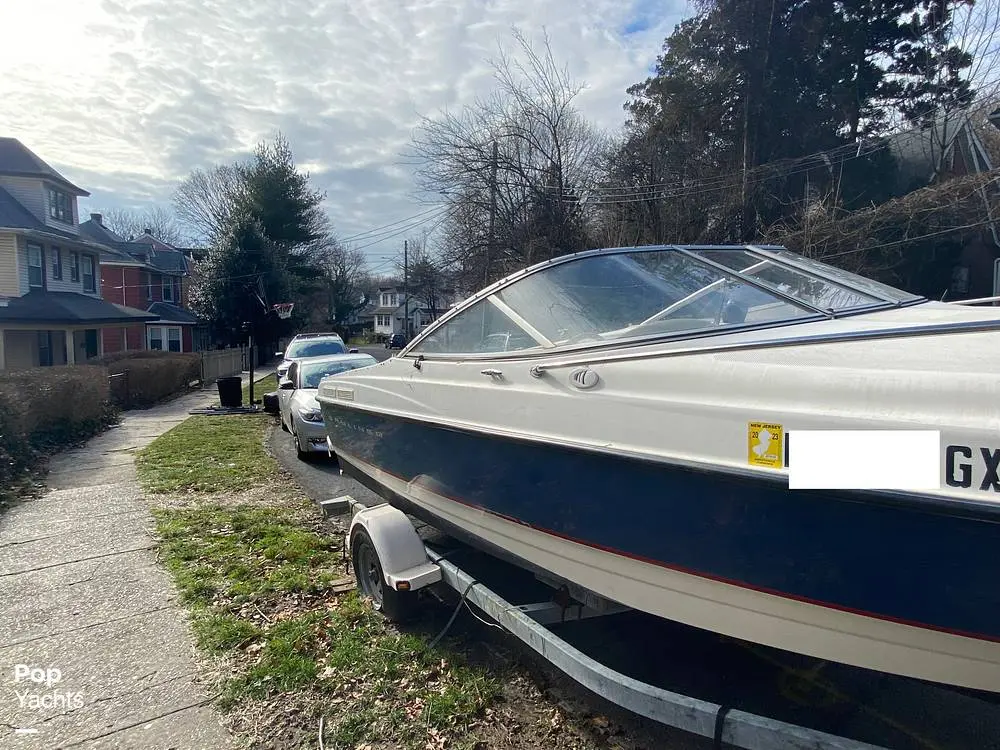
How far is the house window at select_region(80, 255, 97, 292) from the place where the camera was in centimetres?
2725

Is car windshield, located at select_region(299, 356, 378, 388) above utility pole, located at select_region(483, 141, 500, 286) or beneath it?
beneath

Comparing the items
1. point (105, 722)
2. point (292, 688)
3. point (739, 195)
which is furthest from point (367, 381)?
point (739, 195)

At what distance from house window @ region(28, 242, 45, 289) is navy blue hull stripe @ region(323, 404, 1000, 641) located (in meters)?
27.7

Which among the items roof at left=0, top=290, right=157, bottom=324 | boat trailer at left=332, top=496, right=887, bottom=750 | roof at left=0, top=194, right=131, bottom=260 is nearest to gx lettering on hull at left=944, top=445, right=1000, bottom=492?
boat trailer at left=332, top=496, right=887, bottom=750

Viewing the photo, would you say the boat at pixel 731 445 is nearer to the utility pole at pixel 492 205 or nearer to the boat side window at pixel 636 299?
the boat side window at pixel 636 299

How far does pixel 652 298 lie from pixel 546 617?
5.31 feet

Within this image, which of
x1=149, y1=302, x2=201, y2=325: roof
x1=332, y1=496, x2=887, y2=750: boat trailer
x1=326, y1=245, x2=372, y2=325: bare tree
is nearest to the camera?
x1=332, y1=496, x2=887, y2=750: boat trailer

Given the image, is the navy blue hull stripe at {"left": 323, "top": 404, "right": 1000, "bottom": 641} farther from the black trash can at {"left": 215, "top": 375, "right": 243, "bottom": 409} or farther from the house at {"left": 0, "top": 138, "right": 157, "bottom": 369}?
the house at {"left": 0, "top": 138, "right": 157, "bottom": 369}

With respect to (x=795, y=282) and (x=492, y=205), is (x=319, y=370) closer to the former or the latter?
(x=795, y=282)

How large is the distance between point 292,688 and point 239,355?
2766cm

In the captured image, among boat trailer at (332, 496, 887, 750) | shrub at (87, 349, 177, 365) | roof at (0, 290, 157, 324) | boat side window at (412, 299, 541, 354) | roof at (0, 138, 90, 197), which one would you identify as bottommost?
boat trailer at (332, 496, 887, 750)

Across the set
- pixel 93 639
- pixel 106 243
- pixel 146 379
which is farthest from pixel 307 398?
pixel 106 243

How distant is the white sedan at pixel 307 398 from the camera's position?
8.75m

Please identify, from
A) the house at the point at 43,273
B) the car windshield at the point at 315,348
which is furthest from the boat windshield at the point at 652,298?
the house at the point at 43,273
